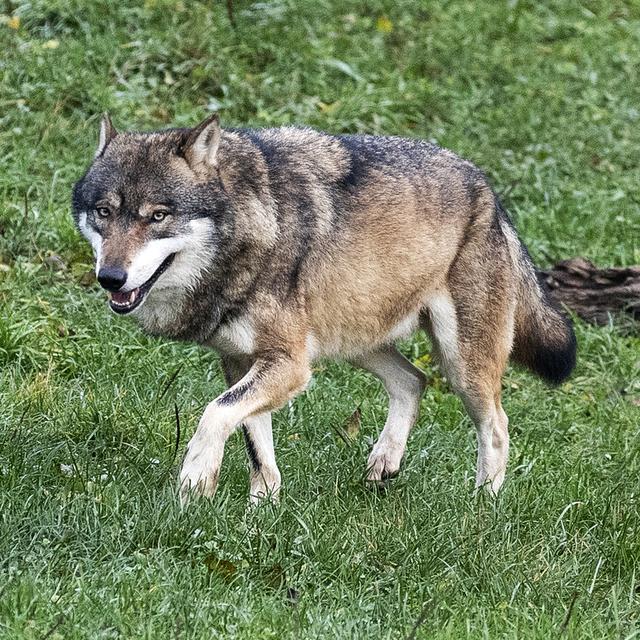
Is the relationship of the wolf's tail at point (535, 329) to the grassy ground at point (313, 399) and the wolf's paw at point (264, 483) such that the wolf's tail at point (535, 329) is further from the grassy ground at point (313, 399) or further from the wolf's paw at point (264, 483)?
the wolf's paw at point (264, 483)

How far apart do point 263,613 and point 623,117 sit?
831 centimetres

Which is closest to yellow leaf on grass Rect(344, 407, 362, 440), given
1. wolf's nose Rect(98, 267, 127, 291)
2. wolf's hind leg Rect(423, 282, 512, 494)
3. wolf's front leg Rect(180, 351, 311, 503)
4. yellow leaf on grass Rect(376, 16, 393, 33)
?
wolf's hind leg Rect(423, 282, 512, 494)

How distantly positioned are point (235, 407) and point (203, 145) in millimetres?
1115

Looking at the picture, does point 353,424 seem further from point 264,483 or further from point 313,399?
point 264,483

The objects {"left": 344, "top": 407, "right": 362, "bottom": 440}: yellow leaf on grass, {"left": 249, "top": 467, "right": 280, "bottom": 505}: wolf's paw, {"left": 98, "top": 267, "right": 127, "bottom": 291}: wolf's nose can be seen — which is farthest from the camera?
{"left": 344, "top": 407, "right": 362, "bottom": 440}: yellow leaf on grass

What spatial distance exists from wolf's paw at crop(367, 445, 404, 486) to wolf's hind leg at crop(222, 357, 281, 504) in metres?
0.48

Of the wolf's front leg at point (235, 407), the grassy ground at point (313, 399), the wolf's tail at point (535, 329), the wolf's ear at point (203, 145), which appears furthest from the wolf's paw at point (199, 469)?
the wolf's tail at point (535, 329)

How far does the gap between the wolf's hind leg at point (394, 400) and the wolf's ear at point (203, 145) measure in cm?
163

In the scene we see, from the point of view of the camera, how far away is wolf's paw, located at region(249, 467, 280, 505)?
5.34 metres

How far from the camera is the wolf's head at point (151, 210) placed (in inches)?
194

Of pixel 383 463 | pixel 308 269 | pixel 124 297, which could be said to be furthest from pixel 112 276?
pixel 383 463

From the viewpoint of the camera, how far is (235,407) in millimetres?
5164

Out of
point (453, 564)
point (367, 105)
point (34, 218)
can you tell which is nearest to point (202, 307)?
point (453, 564)

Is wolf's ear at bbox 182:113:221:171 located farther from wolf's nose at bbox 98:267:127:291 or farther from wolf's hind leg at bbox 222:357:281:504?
wolf's hind leg at bbox 222:357:281:504
